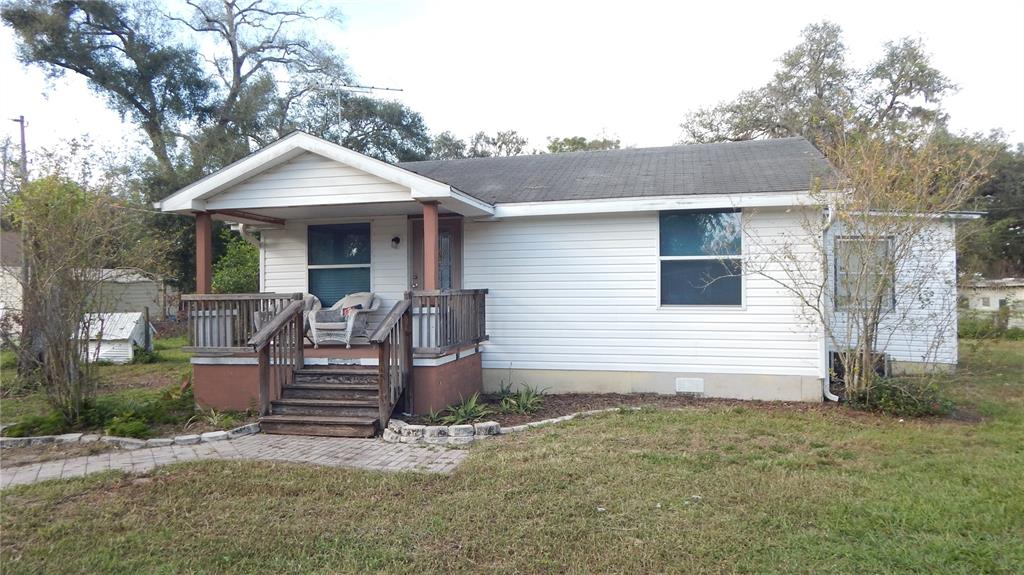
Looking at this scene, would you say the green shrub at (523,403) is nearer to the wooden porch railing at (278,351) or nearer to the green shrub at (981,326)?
the wooden porch railing at (278,351)

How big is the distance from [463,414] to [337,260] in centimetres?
384

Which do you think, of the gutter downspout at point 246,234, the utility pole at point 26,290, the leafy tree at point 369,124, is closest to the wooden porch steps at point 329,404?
the utility pole at point 26,290

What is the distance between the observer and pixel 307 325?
347 inches

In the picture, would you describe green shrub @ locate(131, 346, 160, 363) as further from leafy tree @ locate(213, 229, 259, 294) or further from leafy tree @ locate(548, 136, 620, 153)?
leafy tree @ locate(548, 136, 620, 153)

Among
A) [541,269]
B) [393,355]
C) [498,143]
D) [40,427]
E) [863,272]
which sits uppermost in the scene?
[498,143]

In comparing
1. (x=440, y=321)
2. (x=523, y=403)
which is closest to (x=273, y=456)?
(x=440, y=321)

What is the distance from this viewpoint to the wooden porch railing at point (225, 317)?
7.47 metres

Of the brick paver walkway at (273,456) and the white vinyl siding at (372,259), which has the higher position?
the white vinyl siding at (372,259)

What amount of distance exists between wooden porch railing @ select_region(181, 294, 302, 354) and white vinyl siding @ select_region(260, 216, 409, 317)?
1880 mm

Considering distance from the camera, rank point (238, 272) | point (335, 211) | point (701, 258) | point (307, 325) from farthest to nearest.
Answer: point (238, 272)
point (307, 325)
point (335, 211)
point (701, 258)

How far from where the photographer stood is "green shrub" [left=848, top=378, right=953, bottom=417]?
6832 mm

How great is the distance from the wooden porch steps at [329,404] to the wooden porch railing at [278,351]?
0.35 ft

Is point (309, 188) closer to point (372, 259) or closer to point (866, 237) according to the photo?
point (372, 259)

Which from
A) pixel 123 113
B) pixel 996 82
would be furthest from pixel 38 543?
pixel 123 113
